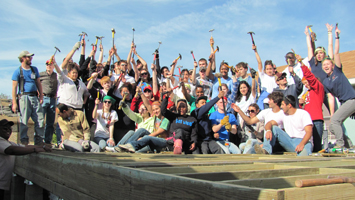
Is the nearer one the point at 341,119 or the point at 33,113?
the point at 341,119

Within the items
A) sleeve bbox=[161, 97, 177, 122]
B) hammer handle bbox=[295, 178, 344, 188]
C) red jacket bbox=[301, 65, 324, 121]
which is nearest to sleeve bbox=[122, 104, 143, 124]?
sleeve bbox=[161, 97, 177, 122]

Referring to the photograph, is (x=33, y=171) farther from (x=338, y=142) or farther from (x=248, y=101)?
(x=338, y=142)

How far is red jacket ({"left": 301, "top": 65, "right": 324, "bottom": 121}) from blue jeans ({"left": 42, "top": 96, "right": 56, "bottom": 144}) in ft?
18.1

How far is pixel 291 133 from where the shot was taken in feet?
17.8

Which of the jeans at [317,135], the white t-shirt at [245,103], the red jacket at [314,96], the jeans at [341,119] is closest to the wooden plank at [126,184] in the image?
the white t-shirt at [245,103]

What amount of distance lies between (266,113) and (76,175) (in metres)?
4.20

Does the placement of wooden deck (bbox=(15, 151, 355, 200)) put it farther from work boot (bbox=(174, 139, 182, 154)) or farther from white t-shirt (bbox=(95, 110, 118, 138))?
white t-shirt (bbox=(95, 110, 118, 138))

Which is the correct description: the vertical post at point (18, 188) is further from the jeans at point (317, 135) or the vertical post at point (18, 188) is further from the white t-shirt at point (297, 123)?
the jeans at point (317, 135)

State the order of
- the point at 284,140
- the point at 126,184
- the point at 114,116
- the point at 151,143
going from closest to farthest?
the point at 126,184 < the point at 284,140 < the point at 151,143 < the point at 114,116

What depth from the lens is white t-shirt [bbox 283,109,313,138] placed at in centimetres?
522

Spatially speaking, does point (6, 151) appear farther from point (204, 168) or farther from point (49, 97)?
point (204, 168)

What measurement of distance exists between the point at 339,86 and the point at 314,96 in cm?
50

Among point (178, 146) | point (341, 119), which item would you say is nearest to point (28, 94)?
point (178, 146)

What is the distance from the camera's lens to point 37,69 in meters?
6.54
